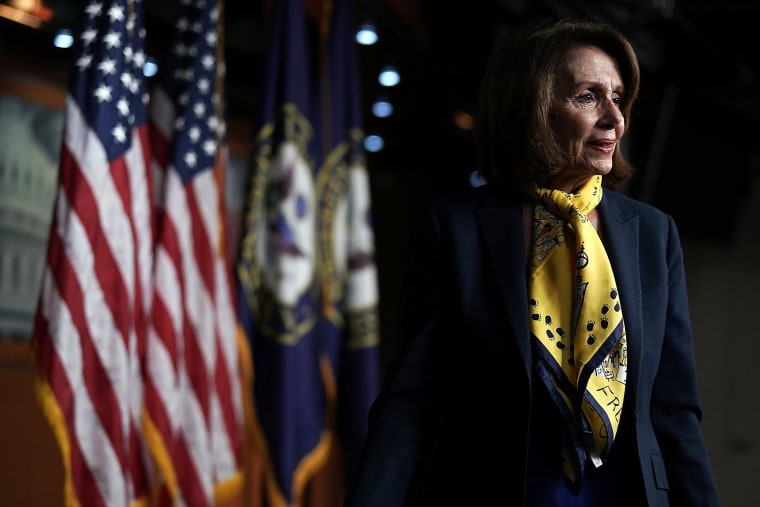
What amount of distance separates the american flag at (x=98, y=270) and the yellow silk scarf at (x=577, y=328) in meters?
1.59

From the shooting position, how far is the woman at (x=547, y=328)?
141cm

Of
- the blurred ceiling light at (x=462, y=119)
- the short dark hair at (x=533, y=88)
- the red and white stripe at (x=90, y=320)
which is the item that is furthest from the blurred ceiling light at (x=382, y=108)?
the short dark hair at (x=533, y=88)

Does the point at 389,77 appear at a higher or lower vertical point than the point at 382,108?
higher

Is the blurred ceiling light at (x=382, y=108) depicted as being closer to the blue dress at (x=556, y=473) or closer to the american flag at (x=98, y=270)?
the american flag at (x=98, y=270)

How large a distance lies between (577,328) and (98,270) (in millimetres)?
1687

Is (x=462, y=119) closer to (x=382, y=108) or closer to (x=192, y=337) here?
(x=382, y=108)

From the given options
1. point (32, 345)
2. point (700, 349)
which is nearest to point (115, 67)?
point (32, 345)

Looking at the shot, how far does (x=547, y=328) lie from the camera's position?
56.6 inches

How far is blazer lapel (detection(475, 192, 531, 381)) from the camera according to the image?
1.42 meters

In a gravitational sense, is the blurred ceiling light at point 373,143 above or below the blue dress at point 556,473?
above

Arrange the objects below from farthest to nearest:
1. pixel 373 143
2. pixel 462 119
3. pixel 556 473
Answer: pixel 373 143 → pixel 462 119 → pixel 556 473

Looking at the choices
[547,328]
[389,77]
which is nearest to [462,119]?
[389,77]

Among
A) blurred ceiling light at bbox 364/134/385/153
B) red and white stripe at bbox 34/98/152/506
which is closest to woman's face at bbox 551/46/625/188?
red and white stripe at bbox 34/98/152/506

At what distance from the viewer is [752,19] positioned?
248 inches
